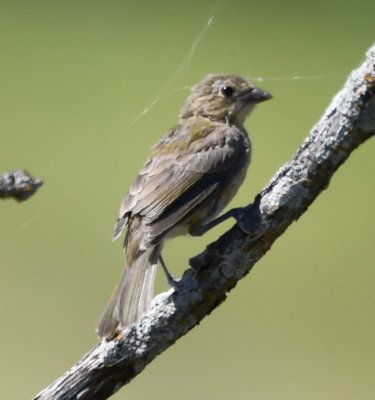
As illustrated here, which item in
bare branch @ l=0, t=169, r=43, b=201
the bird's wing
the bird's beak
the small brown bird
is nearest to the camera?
bare branch @ l=0, t=169, r=43, b=201

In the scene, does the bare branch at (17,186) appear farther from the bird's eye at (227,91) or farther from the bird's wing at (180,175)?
the bird's eye at (227,91)

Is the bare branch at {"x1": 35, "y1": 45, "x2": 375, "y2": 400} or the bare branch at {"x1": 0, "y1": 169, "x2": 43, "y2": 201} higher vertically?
the bare branch at {"x1": 0, "y1": 169, "x2": 43, "y2": 201}

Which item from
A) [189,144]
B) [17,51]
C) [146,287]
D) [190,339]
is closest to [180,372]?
[190,339]

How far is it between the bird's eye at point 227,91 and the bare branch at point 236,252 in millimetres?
1966

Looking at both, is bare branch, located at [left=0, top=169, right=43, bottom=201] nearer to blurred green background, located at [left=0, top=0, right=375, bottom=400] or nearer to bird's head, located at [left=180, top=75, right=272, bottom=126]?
bird's head, located at [left=180, top=75, right=272, bottom=126]

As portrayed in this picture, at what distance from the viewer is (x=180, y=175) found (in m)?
5.00

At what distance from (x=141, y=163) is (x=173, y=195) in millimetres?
5891

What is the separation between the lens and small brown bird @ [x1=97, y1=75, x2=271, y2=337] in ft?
14.9

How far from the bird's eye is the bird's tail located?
1304 millimetres

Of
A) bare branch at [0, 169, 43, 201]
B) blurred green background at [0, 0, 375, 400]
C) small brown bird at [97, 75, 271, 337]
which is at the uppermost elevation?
blurred green background at [0, 0, 375, 400]

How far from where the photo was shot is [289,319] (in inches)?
370

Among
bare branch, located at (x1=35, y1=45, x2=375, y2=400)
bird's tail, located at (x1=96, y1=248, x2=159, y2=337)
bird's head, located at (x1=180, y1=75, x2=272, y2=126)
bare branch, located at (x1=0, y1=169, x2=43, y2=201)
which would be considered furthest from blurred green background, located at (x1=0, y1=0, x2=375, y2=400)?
bare branch, located at (x1=0, y1=169, x2=43, y2=201)

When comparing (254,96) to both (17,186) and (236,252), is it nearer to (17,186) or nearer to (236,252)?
(236,252)

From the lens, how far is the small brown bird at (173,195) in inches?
179
